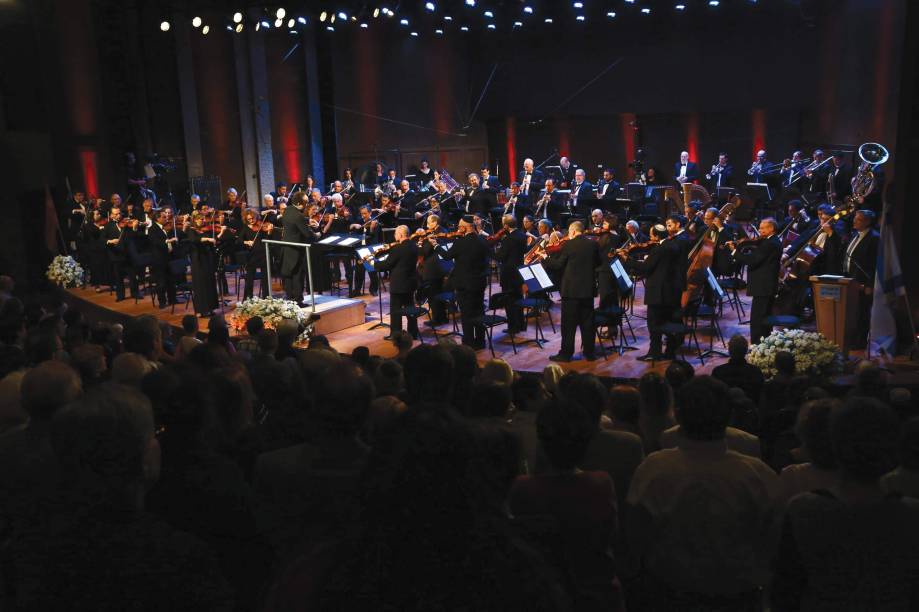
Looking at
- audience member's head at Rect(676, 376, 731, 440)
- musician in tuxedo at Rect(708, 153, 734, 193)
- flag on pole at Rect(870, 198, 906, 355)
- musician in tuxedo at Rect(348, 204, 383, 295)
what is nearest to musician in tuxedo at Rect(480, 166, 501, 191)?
musician in tuxedo at Rect(348, 204, 383, 295)

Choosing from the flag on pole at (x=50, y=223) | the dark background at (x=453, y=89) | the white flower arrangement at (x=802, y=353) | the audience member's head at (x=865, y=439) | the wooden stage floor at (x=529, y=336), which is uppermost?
the dark background at (x=453, y=89)

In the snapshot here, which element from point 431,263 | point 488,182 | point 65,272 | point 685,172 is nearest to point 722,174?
point 685,172

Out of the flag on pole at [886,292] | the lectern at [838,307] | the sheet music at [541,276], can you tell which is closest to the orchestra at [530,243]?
the sheet music at [541,276]

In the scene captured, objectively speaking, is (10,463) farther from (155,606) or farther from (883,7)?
(883,7)

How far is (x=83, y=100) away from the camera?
17.0 meters

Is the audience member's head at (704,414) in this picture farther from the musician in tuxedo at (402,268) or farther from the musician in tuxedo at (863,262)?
the musician in tuxedo at (402,268)

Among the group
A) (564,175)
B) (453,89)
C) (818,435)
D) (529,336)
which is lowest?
(529,336)

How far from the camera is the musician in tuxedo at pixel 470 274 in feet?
32.0

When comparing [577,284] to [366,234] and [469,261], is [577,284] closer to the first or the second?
[469,261]

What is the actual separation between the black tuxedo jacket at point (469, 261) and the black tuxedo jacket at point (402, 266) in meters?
0.64

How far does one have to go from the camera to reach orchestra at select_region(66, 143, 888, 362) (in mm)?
9070

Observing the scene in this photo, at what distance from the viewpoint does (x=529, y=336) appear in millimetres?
10773

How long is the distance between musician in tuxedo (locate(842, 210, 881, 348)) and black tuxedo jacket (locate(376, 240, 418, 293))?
4.89 metres

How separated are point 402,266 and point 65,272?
6842 mm
